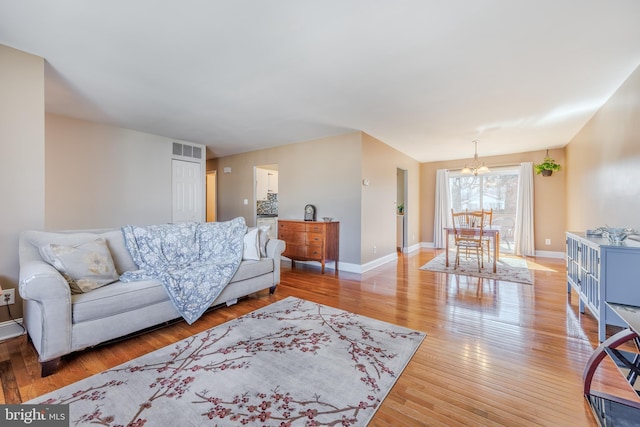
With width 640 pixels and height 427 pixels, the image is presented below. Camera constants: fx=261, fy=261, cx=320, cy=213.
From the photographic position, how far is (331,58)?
7.47ft

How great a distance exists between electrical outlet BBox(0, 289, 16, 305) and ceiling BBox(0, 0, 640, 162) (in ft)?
6.66

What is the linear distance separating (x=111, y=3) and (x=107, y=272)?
77.0 inches

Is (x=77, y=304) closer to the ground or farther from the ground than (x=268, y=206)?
closer to the ground

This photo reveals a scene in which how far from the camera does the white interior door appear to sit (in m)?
4.98

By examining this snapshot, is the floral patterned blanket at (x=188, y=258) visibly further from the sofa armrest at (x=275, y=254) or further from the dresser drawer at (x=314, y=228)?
the dresser drawer at (x=314, y=228)

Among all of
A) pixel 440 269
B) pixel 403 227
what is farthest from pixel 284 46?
pixel 403 227

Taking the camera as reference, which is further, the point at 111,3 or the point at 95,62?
the point at 95,62

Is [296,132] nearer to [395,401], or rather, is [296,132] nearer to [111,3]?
[111,3]

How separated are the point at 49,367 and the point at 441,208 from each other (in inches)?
287

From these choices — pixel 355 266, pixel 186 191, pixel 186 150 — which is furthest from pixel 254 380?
pixel 186 150

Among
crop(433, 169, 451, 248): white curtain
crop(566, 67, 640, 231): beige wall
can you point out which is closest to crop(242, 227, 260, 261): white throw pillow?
crop(566, 67, 640, 231): beige wall

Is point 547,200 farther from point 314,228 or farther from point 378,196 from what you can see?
point 314,228

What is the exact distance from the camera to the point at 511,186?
246 inches

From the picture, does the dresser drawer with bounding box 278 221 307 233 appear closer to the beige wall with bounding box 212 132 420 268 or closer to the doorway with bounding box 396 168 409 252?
the beige wall with bounding box 212 132 420 268
